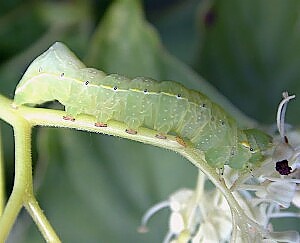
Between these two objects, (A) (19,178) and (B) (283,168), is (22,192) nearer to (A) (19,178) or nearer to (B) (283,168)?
(A) (19,178)

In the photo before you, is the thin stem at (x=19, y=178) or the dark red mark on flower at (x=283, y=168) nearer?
the thin stem at (x=19, y=178)

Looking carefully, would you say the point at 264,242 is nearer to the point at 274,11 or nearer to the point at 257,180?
the point at 257,180

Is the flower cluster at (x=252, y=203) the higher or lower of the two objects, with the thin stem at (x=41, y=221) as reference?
higher

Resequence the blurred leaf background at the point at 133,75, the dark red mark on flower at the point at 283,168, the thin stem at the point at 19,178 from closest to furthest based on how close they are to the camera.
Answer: the thin stem at the point at 19,178 < the dark red mark on flower at the point at 283,168 < the blurred leaf background at the point at 133,75

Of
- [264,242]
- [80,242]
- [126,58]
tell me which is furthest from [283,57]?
[264,242]

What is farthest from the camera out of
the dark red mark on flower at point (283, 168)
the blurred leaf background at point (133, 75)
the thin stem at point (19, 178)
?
the blurred leaf background at point (133, 75)

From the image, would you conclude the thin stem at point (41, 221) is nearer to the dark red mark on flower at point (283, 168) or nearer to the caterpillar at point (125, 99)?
the caterpillar at point (125, 99)


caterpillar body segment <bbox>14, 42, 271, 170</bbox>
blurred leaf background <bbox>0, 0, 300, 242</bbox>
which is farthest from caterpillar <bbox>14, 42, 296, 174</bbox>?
blurred leaf background <bbox>0, 0, 300, 242</bbox>

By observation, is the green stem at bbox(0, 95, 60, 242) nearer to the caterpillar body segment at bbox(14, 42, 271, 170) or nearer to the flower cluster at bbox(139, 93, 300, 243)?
the caterpillar body segment at bbox(14, 42, 271, 170)

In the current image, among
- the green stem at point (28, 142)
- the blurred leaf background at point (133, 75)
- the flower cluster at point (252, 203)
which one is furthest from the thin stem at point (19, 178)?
the blurred leaf background at point (133, 75)
